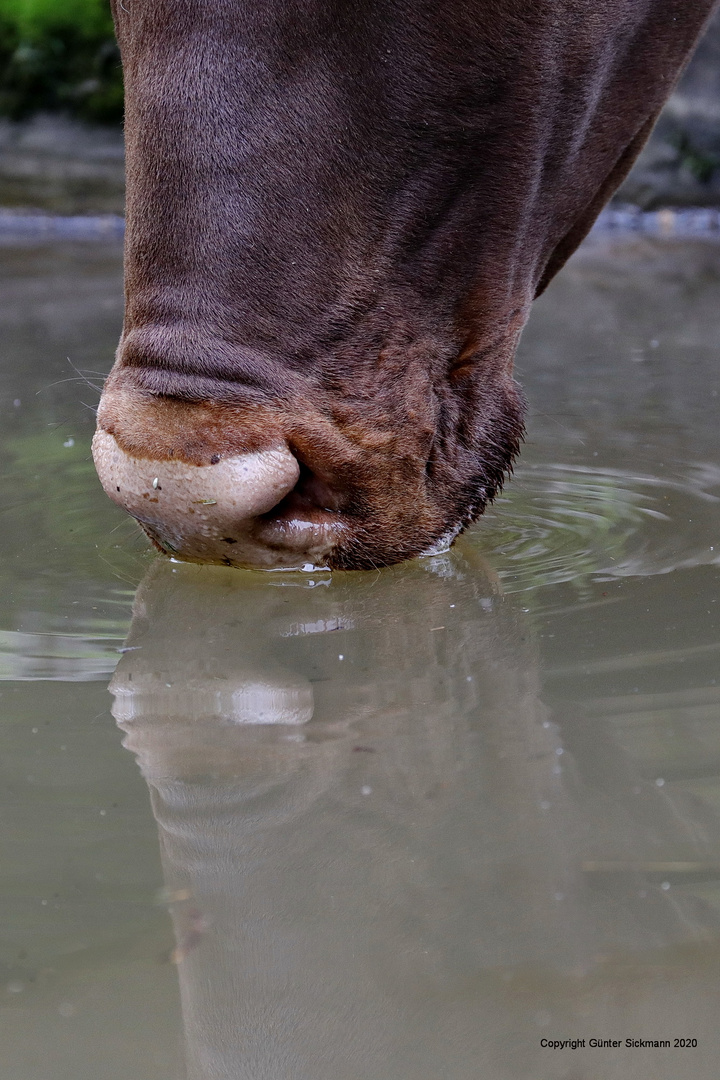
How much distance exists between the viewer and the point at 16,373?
5.05m

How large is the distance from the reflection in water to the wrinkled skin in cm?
30

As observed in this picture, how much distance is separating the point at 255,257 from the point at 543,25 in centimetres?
73

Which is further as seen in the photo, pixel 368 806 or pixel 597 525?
pixel 597 525

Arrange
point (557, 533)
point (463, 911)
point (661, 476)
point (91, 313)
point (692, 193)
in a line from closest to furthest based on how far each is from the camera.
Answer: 1. point (463, 911)
2. point (557, 533)
3. point (661, 476)
4. point (91, 313)
5. point (692, 193)

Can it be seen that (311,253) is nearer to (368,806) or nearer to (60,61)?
(368,806)

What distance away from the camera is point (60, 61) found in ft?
43.9

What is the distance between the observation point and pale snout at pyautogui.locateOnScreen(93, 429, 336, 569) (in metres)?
2.09

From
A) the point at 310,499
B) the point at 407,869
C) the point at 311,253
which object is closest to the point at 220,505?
the point at 310,499

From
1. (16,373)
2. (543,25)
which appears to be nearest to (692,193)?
(16,373)

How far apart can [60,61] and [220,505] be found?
497 inches

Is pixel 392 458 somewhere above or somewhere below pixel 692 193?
above

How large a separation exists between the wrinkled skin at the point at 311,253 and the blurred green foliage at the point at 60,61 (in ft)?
37.5

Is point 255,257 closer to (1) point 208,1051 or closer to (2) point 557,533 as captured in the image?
(2) point 557,533

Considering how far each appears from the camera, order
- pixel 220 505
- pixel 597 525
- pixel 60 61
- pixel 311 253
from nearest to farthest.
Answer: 1. pixel 220 505
2. pixel 311 253
3. pixel 597 525
4. pixel 60 61
